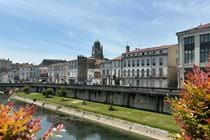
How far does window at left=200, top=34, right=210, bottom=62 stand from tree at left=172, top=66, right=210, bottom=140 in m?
55.4

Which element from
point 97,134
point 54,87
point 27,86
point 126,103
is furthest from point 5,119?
point 27,86

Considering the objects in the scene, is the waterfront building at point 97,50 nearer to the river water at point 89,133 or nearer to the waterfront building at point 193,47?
the waterfront building at point 193,47

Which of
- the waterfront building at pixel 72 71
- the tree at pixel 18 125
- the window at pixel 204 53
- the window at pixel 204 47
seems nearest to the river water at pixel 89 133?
the window at pixel 204 53

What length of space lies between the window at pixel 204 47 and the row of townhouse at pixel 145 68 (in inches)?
887

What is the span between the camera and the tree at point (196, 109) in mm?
9859

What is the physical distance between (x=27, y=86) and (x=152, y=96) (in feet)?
236

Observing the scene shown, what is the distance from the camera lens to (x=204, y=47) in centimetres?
6462

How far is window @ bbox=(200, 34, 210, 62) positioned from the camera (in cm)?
6397

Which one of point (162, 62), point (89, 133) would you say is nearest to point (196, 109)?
point (89, 133)

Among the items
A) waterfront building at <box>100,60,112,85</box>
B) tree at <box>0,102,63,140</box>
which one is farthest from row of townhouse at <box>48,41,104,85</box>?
tree at <box>0,102,63,140</box>

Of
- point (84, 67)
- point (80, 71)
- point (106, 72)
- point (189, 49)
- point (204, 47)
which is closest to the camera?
point (204, 47)

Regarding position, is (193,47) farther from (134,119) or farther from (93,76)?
(93,76)

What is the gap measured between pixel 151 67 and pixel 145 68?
274 centimetres

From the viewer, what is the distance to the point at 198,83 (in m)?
10.0
